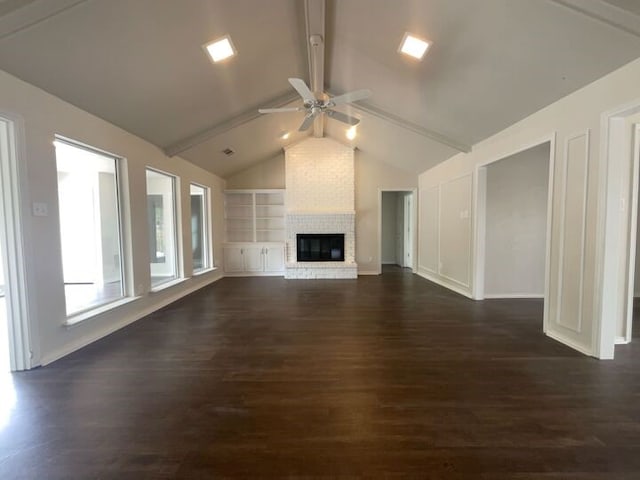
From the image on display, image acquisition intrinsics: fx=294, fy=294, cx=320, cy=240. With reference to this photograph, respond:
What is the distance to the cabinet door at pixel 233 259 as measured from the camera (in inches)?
302

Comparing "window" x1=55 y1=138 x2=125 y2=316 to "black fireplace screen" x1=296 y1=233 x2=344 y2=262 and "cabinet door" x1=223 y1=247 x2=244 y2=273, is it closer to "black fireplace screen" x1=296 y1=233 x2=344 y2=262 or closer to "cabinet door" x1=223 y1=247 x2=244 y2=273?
"cabinet door" x1=223 y1=247 x2=244 y2=273

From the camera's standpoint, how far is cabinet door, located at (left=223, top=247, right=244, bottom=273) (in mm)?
7664

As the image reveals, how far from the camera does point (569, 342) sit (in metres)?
2.99

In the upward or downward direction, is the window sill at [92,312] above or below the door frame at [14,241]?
below

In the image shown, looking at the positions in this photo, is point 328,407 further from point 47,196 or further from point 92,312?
point 47,196

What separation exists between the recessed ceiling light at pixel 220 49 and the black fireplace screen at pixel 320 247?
4.52m

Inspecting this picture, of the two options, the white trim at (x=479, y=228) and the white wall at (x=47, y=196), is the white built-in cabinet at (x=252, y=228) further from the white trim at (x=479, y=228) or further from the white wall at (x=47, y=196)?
the white trim at (x=479, y=228)

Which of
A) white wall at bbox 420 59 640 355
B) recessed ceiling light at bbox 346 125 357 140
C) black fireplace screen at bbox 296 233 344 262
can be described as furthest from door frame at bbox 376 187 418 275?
white wall at bbox 420 59 640 355

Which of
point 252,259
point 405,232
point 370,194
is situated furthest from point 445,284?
point 252,259

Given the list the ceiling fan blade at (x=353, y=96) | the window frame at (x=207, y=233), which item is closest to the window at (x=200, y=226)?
the window frame at (x=207, y=233)

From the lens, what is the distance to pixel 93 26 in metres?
2.39

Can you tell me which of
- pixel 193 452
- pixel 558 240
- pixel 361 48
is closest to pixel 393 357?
pixel 193 452

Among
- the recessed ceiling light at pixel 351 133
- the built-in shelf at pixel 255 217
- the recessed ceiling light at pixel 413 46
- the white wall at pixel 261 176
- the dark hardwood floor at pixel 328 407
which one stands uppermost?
the recessed ceiling light at pixel 351 133

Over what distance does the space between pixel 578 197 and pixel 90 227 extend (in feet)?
24.9
